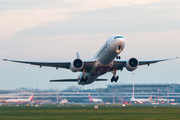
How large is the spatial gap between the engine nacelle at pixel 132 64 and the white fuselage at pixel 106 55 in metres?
2.52

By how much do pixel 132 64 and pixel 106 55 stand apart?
221 inches

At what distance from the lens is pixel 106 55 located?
42594 mm

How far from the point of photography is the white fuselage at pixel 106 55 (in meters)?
40.2

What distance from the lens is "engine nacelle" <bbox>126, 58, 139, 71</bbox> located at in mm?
45750

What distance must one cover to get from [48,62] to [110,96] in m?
29.2

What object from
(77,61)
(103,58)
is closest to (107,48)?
→ (103,58)
